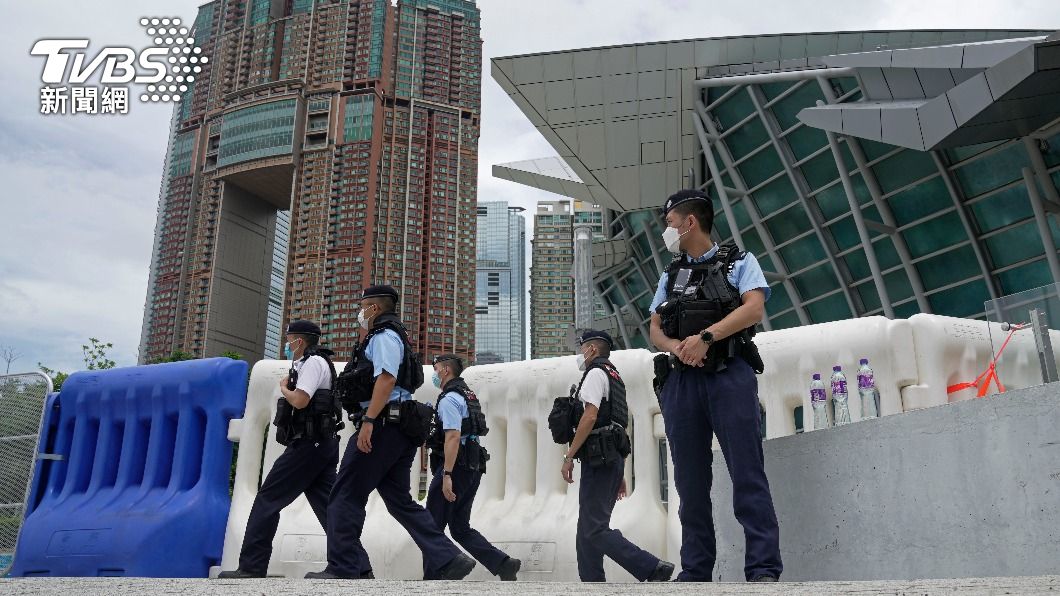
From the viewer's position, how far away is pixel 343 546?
15.2 feet

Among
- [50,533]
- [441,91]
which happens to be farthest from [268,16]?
[50,533]

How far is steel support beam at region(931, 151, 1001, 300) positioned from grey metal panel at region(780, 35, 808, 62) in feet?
18.2

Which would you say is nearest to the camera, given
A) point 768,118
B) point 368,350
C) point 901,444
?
point 901,444

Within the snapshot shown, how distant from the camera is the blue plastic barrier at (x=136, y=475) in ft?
21.0

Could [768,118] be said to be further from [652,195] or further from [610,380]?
[610,380]

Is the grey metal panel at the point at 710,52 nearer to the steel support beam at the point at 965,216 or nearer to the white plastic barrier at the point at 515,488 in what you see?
the steel support beam at the point at 965,216

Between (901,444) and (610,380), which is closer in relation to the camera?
(901,444)

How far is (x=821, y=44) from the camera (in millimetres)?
22000

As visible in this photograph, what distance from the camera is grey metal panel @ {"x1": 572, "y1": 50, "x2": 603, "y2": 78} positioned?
72.6 ft

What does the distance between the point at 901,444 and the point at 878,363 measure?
1688 mm

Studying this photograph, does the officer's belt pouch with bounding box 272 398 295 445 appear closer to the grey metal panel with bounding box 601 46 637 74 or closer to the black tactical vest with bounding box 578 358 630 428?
the black tactical vest with bounding box 578 358 630 428

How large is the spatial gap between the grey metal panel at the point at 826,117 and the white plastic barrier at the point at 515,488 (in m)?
12.9

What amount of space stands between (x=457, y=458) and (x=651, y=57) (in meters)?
18.8

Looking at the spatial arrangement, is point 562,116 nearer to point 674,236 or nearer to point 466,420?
point 466,420
